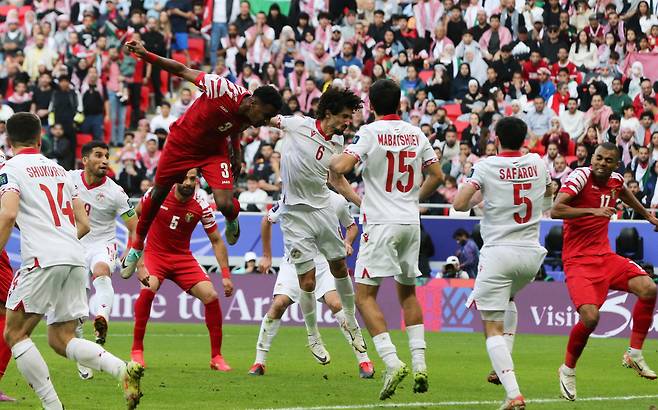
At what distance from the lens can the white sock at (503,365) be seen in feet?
36.2

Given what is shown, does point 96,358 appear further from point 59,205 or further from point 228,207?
point 228,207

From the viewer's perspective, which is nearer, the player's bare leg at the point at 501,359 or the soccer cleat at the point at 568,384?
the player's bare leg at the point at 501,359

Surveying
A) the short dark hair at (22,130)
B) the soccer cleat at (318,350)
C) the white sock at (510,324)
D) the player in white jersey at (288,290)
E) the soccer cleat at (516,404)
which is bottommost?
the soccer cleat at (318,350)

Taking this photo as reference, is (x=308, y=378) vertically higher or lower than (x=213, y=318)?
lower

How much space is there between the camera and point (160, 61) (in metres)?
12.8

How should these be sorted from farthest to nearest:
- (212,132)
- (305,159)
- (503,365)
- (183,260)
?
(183,260) < (305,159) < (212,132) < (503,365)

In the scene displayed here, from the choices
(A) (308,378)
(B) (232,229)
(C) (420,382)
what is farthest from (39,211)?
(A) (308,378)

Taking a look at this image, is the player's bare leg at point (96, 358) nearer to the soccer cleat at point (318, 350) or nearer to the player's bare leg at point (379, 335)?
the player's bare leg at point (379, 335)

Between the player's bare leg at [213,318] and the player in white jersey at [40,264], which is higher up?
the player in white jersey at [40,264]

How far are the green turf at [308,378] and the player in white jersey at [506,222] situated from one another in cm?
115

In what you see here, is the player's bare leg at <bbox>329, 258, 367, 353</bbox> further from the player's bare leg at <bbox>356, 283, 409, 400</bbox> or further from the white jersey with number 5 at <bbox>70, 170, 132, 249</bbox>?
the white jersey with number 5 at <bbox>70, 170, 132, 249</bbox>

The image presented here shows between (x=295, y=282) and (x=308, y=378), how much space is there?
1808 mm

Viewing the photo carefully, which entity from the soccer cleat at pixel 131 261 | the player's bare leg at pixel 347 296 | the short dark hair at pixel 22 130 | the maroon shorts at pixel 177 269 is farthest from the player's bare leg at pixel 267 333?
the short dark hair at pixel 22 130

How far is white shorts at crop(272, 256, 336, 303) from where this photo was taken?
16.2 m
